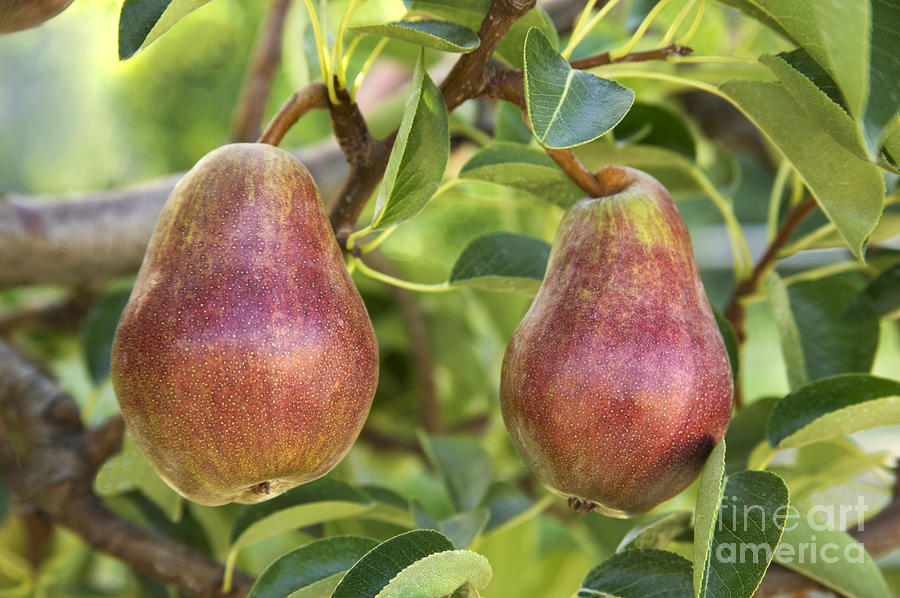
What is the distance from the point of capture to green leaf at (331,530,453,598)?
0.46 meters

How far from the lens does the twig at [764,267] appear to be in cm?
74

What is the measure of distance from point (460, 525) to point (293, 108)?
31 cm

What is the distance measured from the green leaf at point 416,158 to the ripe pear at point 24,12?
22 centimetres

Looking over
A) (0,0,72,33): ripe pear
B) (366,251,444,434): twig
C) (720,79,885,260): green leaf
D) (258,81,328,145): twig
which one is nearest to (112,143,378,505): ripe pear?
(258,81,328,145): twig

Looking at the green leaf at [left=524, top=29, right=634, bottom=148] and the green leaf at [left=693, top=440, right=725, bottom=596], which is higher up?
the green leaf at [left=524, top=29, right=634, bottom=148]

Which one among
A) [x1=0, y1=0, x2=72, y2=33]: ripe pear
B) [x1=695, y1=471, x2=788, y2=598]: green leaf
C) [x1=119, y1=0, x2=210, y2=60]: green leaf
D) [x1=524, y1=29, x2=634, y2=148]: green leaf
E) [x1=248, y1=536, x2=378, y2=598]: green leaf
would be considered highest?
[x1=119, y1=0, x2=210, y2=60]: green leaf

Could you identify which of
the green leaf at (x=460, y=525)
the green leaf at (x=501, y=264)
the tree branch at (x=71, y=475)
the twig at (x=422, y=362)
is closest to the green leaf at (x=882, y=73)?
the green leaf at (x=501, y=264)

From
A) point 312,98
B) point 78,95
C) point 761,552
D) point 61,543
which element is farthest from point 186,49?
point 761,552

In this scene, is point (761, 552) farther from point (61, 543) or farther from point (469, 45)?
point (61, 543)

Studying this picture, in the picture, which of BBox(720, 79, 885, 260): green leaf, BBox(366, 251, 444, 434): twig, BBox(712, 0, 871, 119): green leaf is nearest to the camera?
BBox(712, 0, 871, 119): green leaf

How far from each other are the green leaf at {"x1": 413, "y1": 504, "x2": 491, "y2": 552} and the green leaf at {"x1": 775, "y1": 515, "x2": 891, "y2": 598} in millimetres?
198

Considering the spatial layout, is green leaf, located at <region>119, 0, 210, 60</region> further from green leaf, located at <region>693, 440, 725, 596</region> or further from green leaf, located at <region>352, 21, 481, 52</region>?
green leaf, located at <region>693, 440, 725, 596</region>

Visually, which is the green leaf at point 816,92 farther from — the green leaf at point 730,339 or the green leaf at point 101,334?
the green leaf at point 101,334

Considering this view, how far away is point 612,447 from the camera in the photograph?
460mm
